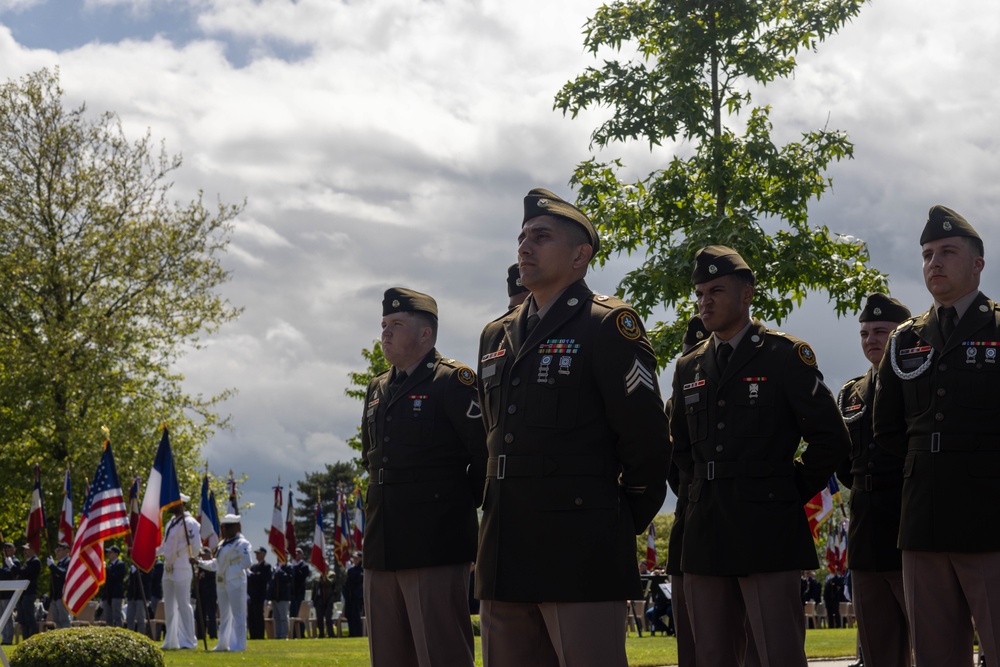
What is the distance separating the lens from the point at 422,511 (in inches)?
290

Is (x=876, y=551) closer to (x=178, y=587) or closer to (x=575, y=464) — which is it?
(x=575, y=464)

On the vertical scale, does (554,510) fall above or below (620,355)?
below

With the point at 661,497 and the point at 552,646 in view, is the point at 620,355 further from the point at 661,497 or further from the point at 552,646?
the point at 552,646

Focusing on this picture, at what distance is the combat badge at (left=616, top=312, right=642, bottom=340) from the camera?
16.6 ft

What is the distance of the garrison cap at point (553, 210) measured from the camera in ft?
17.5

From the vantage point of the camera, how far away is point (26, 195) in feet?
116

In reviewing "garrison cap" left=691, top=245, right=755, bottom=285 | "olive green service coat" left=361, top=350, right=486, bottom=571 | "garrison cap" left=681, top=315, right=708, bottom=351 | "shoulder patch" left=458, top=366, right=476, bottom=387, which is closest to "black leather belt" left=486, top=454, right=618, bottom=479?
"garrison cap" left=691, top=245, right=755, bottom=285

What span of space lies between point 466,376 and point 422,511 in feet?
3.01

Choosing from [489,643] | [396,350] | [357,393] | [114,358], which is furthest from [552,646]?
[357,393]

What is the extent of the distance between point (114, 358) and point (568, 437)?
1283 inches

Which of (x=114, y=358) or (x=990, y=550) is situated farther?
(x=114, y=358)

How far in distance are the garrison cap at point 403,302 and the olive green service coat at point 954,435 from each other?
3065mm

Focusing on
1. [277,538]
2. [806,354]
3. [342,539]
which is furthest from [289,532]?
[806,354]

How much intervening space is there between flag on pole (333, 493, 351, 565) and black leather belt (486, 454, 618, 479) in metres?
30.0
